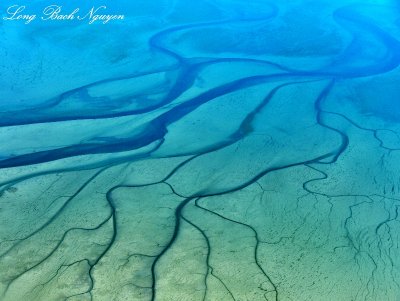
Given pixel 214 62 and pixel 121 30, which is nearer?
pixel 214 62

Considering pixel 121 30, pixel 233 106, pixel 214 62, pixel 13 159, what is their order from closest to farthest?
1. pixel 13 159
2. pixel 233 106
3. pixel 214 62
4. pixel 121 30

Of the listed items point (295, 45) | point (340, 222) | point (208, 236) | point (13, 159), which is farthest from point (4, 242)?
point (295, 45)

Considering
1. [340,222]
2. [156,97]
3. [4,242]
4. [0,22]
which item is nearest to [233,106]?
[156,97]

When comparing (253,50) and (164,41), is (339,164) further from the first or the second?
(164,41)

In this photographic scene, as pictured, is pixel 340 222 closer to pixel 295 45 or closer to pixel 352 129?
pixel 352 129

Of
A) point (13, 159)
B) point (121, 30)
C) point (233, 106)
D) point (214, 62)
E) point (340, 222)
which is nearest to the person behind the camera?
point (340, 222)

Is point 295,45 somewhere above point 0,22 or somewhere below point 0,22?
below
